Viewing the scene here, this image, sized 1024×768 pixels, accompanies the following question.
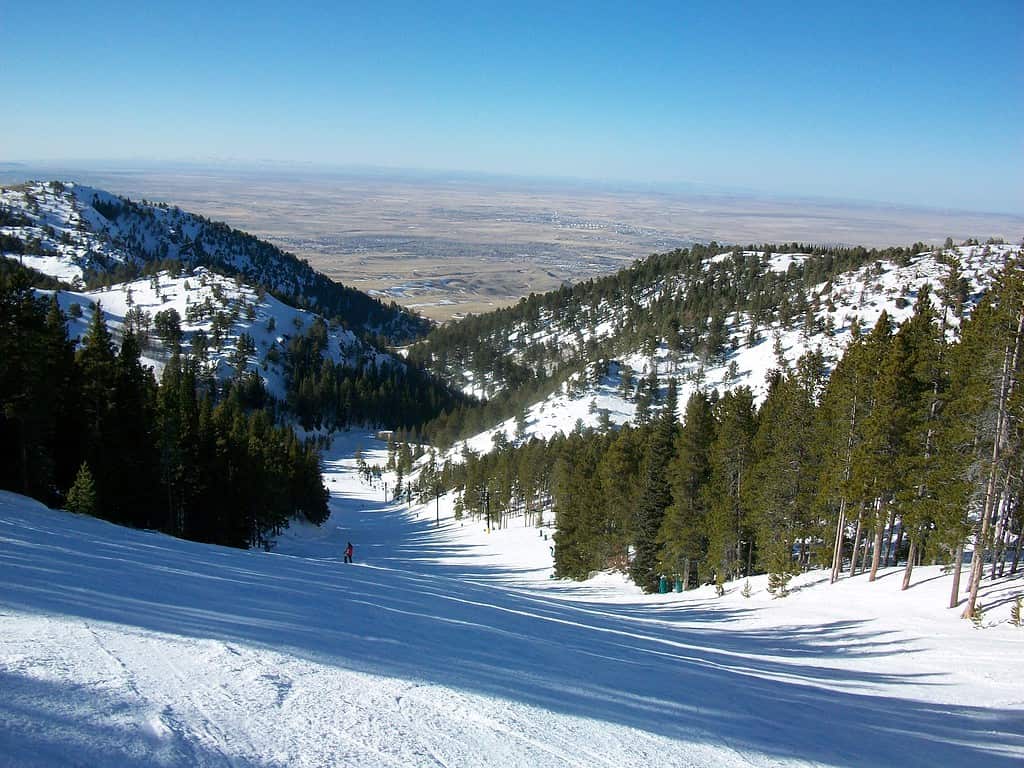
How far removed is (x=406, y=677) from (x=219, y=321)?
182 m

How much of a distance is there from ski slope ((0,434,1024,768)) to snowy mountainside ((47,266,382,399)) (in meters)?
156

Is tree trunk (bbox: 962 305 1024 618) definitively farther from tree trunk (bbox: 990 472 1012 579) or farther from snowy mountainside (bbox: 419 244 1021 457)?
snowy mountainside (bbox: 419 244 1021 457)

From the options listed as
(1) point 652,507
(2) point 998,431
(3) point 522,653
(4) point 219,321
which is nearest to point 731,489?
(1) point 652,507

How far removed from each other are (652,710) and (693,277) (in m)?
189

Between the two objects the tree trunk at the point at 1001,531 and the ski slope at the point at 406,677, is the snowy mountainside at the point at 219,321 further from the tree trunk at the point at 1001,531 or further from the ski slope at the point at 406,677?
the tree trunk at the point at 1001,531

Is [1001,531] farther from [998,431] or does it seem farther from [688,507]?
[688,507]

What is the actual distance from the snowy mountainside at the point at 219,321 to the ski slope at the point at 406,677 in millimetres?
156449

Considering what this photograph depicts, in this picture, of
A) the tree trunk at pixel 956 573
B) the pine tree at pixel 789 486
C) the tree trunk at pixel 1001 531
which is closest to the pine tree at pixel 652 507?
the pine tree at pixel 789 486

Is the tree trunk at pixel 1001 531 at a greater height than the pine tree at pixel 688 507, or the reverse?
the tree trunk at pixel 1001 531

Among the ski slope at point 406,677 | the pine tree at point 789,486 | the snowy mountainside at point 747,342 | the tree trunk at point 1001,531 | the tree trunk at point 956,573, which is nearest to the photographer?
the ski slope at point 406,677

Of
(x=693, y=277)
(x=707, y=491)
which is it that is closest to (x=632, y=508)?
(x=707, y=491)

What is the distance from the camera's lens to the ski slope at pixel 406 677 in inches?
205

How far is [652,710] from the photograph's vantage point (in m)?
7.59

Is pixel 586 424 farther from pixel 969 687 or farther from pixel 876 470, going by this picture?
pixel 969 687
